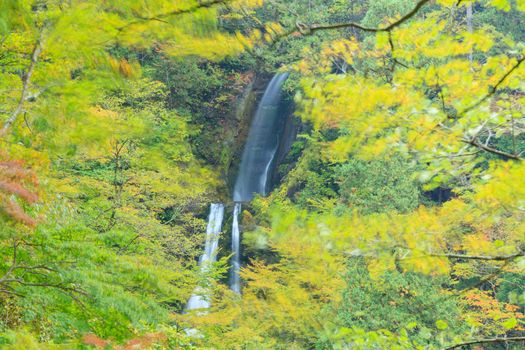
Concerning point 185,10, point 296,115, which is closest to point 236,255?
point 296,115

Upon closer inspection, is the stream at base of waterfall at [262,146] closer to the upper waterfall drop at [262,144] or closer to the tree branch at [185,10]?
the upper waterfall drop at [262,144]

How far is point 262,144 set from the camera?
21.3 m

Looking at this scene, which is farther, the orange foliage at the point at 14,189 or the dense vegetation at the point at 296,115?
the orange foliage at the point at 14,189

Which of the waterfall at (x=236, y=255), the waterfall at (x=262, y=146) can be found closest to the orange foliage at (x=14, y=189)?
the waterfall at (x=236, y=255)

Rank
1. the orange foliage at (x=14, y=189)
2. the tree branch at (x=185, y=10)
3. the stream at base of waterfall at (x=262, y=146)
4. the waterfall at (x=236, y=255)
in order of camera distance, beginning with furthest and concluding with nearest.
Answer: the stream at base of waterfall at (x=262, y=146) < the waterfall at (x=236, y=255) < the orange foliage at (x=14, y=189) < the tree branch at (x=185, y=10)

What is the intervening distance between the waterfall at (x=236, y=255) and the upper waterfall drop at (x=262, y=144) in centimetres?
288

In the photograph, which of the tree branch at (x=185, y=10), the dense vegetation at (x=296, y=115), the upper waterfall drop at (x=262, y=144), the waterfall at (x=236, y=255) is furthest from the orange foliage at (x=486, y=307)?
the upper waterfall drop at (x=262, y=144)

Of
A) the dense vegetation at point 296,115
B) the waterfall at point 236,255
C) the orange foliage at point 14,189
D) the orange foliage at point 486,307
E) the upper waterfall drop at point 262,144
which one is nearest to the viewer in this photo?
the dense vegetation at point 296,115

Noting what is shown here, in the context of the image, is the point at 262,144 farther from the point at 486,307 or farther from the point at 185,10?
the point at 185,10

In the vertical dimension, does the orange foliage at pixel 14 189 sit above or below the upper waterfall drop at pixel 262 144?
above

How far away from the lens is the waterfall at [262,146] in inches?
796

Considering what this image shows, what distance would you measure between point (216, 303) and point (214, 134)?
1141 cm

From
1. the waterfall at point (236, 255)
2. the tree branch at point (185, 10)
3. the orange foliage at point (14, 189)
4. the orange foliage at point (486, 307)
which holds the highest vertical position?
the tree branch at point (185, 10)

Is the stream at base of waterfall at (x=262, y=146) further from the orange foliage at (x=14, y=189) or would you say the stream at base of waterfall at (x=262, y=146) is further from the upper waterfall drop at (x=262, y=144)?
the orange foliage at (x=14, y=189)
